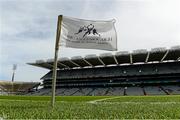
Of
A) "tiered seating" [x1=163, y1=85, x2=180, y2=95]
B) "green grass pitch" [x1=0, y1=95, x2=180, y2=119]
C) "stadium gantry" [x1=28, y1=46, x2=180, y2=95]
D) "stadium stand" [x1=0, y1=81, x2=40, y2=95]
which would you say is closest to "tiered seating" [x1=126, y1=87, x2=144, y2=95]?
"stadium gantry" [x1=28, y1=46, x2=180, y2=95]

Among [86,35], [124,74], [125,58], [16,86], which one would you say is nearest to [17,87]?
[16,86]

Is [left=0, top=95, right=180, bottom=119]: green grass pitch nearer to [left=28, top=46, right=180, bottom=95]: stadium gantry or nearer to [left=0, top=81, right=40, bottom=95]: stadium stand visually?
[left=28, top=46, right=180, bottom=95]: stadium gantry

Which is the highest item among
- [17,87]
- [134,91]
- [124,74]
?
[124,74]

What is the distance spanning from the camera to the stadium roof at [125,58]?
59750 millimetres

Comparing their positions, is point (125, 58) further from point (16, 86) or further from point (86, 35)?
point (86, 35)

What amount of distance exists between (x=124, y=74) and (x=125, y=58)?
7.60 m

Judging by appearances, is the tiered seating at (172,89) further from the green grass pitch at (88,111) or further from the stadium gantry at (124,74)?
the green grass pitch at (88,111)

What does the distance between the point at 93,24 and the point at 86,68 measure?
72.0 metres

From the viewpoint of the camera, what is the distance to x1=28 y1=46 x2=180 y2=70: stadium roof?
59750 mm

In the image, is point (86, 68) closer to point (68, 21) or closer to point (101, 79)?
point (101, 79)

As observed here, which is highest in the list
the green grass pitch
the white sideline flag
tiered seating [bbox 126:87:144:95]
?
the white sideline flag

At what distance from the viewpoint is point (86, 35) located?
36.9 feet

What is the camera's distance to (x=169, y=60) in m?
69.9

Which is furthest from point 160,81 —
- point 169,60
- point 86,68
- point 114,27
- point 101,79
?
point 114,27
